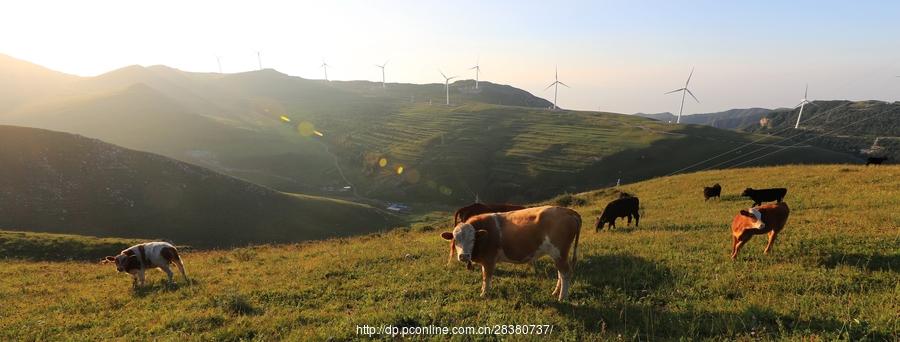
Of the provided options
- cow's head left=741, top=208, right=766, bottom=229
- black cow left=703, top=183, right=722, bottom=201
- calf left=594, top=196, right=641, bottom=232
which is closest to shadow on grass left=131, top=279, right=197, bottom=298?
calf left=594, top=196, right=641, bottom=232

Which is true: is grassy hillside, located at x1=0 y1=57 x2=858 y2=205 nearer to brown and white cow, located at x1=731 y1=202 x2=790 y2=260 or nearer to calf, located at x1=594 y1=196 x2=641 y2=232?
calf, located at x1=594 y1=196 x2=641 y2=232

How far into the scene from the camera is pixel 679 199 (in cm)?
3003

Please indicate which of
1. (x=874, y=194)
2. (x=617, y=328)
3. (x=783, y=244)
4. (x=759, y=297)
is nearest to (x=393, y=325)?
(x=617, y=328)

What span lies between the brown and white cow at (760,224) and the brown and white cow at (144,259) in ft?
60.1

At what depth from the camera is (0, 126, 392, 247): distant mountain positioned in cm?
4594

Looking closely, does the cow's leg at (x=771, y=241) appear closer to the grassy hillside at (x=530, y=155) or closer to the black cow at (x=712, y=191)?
the black cow at (x=712, y=191)

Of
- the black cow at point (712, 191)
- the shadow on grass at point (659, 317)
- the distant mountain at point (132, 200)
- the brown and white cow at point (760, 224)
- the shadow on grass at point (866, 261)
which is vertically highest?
the brown and white cow at point (760, 224)

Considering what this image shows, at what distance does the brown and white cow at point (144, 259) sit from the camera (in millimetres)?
15164

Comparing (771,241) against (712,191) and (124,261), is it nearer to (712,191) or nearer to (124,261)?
(712,191)

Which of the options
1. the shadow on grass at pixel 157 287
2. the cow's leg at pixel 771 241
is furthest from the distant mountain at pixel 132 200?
the cow's leg at pixel 771 241

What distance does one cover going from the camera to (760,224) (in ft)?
38.7

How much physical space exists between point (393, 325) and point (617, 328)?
4.45 meters

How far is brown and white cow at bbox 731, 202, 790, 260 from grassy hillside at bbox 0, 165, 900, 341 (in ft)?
1.55

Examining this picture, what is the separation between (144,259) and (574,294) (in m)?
15.3
